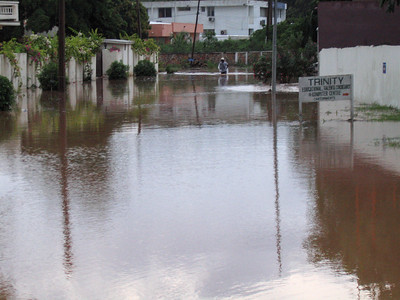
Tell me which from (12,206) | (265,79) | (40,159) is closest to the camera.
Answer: (12,206)

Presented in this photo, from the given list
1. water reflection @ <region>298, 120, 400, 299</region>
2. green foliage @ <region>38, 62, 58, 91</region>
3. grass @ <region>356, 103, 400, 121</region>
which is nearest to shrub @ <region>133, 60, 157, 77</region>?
green foliage @ <region>38, 62, 58, 91</region>

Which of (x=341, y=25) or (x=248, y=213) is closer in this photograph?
(x=248, y=213)

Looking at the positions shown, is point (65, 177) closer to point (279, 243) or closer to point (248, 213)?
point (248, 213)

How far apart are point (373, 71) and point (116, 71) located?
30.6m

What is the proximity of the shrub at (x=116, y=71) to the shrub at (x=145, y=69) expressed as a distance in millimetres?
3495

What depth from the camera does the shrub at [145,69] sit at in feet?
181

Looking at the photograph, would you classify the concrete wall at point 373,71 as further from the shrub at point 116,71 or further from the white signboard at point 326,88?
the shrub at point 116,71

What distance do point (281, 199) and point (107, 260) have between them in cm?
328

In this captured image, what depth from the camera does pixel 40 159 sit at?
13.1 metres

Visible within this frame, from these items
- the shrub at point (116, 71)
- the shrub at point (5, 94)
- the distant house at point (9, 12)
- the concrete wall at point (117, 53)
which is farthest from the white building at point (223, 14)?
the shrub at point (5, 94)

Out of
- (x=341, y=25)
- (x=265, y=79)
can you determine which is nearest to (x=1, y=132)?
(x=341, y=25)

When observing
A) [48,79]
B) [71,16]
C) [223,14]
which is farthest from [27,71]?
[223,14]

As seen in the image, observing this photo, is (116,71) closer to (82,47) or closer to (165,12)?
(82,47)

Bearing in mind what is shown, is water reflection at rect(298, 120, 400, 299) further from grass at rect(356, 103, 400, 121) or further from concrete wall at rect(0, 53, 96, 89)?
concrete wall at rect(0, 53, 96, 89)
